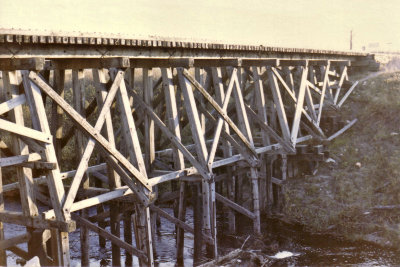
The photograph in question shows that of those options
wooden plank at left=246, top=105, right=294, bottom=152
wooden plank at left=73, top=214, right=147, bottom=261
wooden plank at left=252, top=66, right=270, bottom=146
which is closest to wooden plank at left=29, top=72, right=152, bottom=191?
wooden plank at left=73, top=214, right=147, bottom=261

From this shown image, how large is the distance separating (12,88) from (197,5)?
85.9 meters

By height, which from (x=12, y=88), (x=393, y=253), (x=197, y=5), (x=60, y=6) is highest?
(x=197, y=5)

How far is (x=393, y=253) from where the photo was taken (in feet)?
32.4

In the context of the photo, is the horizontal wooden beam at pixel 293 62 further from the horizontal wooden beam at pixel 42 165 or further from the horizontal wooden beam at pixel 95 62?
the horizontal wooden beam at pixel 42 165

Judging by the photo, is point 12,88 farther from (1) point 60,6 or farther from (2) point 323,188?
(1) point 60,6

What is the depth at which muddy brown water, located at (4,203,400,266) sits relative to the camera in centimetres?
960

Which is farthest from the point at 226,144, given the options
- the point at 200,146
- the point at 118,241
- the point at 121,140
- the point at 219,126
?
the point at 118,241

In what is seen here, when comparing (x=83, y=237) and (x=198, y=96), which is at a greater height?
(x=198, y=96)

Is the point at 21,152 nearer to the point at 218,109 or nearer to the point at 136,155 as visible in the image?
the point at 136,155

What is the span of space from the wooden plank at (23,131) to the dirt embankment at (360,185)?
287 inches

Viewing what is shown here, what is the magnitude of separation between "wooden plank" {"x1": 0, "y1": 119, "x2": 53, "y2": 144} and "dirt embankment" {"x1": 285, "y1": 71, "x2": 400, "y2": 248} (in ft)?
23.9

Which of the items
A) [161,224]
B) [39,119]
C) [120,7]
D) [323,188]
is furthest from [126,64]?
[120,7]

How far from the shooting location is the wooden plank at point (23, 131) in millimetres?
5539

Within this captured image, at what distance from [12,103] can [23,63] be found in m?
0.49
